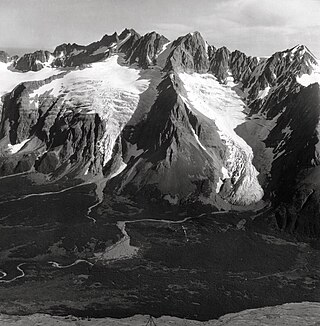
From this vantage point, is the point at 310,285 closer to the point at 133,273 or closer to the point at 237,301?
the point at 237,301

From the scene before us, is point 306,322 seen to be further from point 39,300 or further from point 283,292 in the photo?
point 39,300

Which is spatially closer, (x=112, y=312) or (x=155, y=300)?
(x=112, y=312)

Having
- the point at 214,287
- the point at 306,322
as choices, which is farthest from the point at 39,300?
the point at 306,322

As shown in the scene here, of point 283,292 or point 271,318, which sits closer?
point 271,318

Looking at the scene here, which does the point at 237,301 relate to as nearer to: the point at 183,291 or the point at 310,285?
the point at 183,291

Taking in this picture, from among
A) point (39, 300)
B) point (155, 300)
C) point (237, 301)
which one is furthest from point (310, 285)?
point (39, 300)

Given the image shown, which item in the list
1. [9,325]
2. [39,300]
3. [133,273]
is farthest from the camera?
[133,273]

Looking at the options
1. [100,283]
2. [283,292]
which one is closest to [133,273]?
[100,283]

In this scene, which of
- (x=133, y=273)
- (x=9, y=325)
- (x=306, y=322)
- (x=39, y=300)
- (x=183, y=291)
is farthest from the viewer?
(x=133, y=273)

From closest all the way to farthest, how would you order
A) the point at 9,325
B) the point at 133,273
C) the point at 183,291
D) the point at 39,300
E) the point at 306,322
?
the point at 9,325 → the point at 306,322 → the point at 39,300 → the point at 183,291 → the point at 133,273
